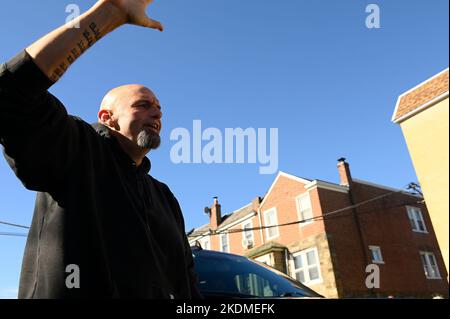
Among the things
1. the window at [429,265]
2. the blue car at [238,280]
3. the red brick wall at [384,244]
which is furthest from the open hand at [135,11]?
the window at [429,265]

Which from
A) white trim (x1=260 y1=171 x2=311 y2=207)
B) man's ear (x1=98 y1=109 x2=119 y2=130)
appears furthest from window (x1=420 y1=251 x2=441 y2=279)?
man's ear (x1=98 y1=109 x2=119 y2=130)

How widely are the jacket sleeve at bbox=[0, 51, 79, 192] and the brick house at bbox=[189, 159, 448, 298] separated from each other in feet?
73.0

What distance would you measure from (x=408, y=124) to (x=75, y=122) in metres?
5.95

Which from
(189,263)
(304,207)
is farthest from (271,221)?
(189,263)

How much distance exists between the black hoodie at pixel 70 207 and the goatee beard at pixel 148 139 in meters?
0.22

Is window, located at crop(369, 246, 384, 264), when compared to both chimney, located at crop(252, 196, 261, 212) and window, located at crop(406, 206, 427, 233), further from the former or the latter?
A: chimney, located at crop(252, 196, 261, 212)

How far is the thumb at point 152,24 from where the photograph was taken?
1.46m

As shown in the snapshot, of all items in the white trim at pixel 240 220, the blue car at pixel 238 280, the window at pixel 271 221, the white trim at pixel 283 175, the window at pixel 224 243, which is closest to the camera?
the blue car at pixel 238 280

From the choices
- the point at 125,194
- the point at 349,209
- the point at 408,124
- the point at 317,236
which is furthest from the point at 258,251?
the point at 125,194

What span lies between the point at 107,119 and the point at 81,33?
87 cm

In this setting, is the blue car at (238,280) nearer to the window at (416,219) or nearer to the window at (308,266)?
the window at (308,266)

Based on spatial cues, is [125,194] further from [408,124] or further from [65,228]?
[408,124]

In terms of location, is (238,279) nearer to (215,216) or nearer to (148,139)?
(148,139)

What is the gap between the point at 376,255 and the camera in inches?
1025
